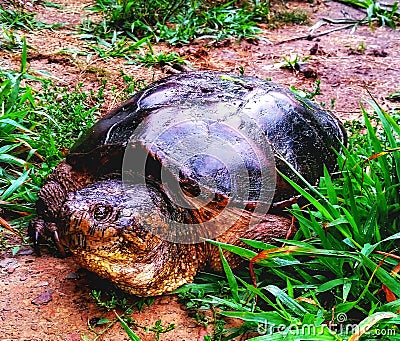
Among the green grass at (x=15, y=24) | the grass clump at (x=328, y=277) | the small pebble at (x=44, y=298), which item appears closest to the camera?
the grass clump at (x=328, y=277)

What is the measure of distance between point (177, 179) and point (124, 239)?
362mm

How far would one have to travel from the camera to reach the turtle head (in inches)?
79.6

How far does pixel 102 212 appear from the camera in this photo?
2.04 metres

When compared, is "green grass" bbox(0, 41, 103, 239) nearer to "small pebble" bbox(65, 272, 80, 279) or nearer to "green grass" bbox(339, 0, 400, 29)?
"small pebble" bbox(65, 272, 80, 279)

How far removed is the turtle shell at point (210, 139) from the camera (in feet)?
7.70

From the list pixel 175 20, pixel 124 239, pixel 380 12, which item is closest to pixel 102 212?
pixel 124 239

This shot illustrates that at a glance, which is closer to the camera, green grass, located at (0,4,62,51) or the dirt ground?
the dirt ground

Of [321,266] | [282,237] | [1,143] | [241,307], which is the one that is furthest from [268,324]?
[1,143]

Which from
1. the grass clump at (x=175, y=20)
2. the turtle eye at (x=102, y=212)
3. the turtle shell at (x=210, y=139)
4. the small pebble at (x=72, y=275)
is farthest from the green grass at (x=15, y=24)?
the turtle eye at (x=102, y=212)

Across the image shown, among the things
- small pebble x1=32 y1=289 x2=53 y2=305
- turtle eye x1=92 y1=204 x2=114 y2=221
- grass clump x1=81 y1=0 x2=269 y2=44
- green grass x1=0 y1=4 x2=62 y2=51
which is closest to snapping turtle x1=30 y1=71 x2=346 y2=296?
turtle eye x1=92 y1=204 x2=114 y2=221

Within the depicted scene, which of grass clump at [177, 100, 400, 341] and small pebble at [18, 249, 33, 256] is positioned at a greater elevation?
grass clump at [177, 100, 400, 341]

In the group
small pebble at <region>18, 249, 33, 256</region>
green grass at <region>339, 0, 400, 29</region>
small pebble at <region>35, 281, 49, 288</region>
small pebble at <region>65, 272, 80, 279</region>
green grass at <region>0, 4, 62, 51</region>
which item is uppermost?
green grass at <region>0, 4, 62, 51</region>

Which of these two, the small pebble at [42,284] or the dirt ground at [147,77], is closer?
the dirt ground at [147,77]

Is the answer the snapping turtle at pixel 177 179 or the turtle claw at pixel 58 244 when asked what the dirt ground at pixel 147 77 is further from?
the snapping turtle at pixel 177 179
